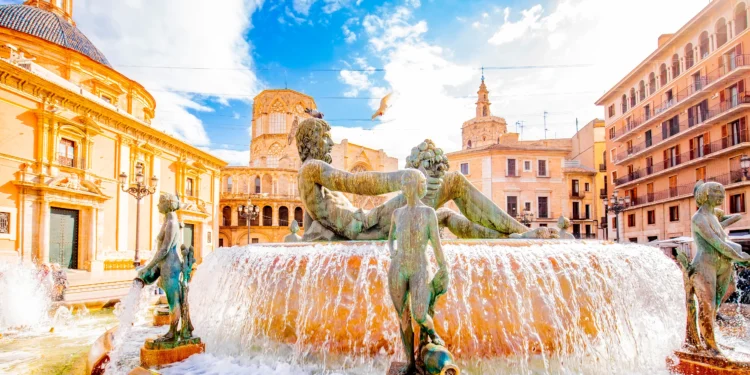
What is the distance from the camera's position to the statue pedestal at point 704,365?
404cm

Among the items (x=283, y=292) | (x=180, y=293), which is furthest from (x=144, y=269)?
(x=283, y=292)

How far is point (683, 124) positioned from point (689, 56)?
4.37 meters

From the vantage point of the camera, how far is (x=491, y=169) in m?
39.4

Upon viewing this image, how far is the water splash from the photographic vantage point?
29.1ft

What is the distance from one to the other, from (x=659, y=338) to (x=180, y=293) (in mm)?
5723

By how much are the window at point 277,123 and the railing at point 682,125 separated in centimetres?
3782

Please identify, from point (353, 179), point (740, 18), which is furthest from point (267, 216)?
point (353, 179)

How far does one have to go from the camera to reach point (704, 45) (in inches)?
1080

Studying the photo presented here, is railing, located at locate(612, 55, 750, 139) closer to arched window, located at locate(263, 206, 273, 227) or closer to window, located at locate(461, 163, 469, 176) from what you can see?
Result: window, located at locate(461, 163, 469, 176)

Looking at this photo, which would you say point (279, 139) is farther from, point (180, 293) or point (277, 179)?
point (180, 293)

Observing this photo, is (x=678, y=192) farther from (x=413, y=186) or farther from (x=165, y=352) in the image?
(x=165, y=352)

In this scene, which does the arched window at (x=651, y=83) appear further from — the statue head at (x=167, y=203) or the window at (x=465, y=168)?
the statue head at (x=167, y=203)

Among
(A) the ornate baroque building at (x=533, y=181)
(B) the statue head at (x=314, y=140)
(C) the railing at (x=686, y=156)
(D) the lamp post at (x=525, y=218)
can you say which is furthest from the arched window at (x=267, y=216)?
(B) the statue head at (x=314, y=140)

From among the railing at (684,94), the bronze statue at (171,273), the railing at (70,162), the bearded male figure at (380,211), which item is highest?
the railing at (684,94)
